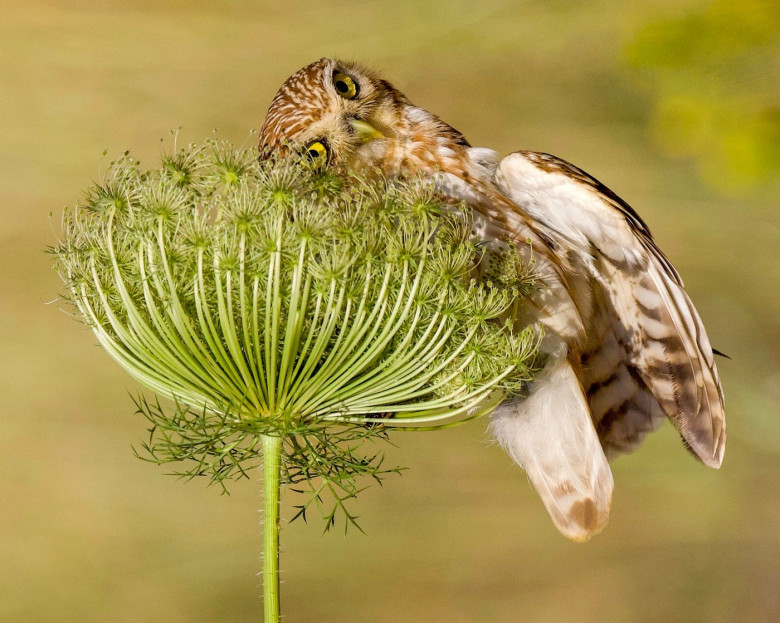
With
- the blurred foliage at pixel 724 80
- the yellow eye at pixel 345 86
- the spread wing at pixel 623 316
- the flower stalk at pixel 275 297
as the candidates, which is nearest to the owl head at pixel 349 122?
the yellow eye at pixel 345 86

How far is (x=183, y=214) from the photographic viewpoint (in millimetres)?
607

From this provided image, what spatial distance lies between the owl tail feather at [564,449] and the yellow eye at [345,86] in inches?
17.3

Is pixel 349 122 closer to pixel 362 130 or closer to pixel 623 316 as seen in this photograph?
pixel 362 130

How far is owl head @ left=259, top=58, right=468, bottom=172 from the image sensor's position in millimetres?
966

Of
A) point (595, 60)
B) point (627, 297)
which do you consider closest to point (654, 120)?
point (595, 60)

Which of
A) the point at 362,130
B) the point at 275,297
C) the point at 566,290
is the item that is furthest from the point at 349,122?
the point at 275,297

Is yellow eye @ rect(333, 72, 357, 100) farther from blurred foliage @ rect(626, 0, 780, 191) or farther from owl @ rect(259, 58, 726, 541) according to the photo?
blurred foliage @ rect(626, 0, 780, 191)

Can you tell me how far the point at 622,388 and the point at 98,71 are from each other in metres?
1.70

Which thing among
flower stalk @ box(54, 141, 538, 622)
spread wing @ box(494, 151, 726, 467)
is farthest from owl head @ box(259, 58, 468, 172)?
flower stalk @ box(54, 141, 538, 622)

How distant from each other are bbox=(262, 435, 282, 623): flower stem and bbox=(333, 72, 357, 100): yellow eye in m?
0.57

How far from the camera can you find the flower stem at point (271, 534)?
65 centimetres

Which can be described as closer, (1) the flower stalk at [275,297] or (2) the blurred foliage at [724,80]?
(1) the flower stalk at [275,297]

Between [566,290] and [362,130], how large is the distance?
0.34 meters

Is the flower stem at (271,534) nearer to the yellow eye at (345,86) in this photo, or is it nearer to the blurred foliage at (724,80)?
the yellow eye at (345,86)
